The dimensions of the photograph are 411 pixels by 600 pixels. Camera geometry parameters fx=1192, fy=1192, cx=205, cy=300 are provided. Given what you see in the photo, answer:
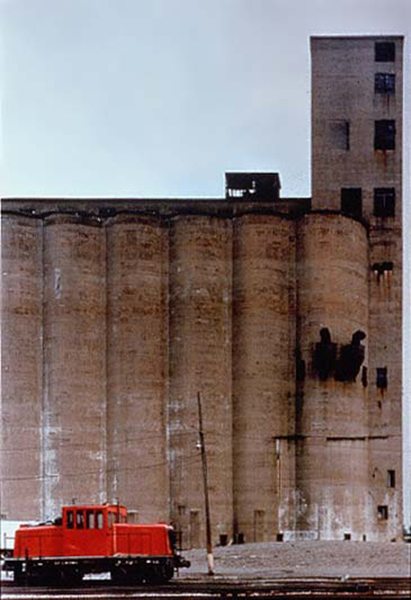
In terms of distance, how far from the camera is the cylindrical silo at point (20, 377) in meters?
31.3

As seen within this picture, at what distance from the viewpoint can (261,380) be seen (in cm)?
3341

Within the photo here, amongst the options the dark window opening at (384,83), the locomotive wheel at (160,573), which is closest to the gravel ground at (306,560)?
the locomotive wheel at (160,573)

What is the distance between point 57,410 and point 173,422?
3.37 metres

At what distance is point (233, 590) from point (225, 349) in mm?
15749

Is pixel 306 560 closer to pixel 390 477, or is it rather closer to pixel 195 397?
pixel 195 397

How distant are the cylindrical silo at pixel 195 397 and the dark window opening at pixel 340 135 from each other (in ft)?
21.5

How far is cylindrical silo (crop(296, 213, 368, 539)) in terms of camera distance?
3478 centimetres

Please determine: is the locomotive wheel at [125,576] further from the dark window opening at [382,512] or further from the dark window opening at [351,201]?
the dark window opening at [351,201]

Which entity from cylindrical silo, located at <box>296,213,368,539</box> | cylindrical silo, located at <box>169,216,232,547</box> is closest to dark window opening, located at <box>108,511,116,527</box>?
cylindrical silo, located at <box>169,216,232,547</box>

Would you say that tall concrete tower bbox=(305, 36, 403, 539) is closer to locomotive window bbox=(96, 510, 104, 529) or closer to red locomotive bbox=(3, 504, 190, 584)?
red locomotive bbox=(3, 504, 190, 584)

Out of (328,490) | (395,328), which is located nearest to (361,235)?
(395,328)

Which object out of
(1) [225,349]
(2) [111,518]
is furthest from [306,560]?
(1) [225,349]

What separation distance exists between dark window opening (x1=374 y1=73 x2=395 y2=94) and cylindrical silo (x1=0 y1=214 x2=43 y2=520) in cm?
1211

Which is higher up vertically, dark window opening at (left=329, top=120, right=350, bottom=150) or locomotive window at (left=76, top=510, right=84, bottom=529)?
dark window opening at (left=329, top=120, right=350, bottom=150)
